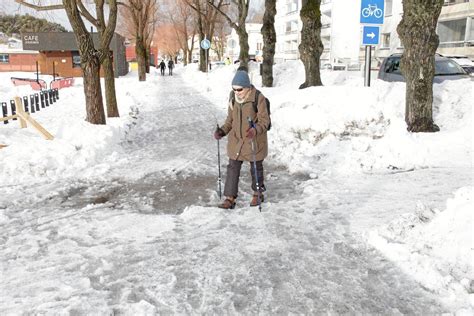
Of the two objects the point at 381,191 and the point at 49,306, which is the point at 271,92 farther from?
the point at 49,306

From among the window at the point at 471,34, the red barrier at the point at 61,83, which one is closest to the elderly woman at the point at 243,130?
the red barrier at the point at 61,83

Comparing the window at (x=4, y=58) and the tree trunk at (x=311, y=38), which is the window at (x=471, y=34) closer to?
the tree trunk at (x=311, y=38)

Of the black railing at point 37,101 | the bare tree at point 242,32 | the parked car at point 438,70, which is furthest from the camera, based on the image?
the bare tree at point 242,32

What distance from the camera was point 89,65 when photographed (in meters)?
10.8

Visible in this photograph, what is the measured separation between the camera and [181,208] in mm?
5730

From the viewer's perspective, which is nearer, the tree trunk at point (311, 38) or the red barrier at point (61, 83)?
the tree trunk at point (311, 38)

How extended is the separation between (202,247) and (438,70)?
1109 cm

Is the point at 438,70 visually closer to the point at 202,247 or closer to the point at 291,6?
the point at 202,247

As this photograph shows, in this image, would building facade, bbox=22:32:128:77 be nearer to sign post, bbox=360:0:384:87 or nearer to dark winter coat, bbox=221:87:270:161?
sign post, bbox=360:0:384:87

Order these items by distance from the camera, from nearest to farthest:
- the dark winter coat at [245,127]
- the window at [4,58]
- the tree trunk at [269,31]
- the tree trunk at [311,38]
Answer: the dark winter coat at [245,127], the tree trunk at [311,38], the tree trunk at [269,31], the window at [4,58]

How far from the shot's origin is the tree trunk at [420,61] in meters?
8.27

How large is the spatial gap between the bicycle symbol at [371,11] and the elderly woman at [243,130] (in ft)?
→ 16.6

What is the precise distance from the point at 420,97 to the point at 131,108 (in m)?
10.8

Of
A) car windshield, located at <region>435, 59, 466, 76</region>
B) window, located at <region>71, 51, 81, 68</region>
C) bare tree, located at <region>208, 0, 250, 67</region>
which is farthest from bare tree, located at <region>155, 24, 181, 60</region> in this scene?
car windshield, located at <region>435, 59, 466, 76</region>
